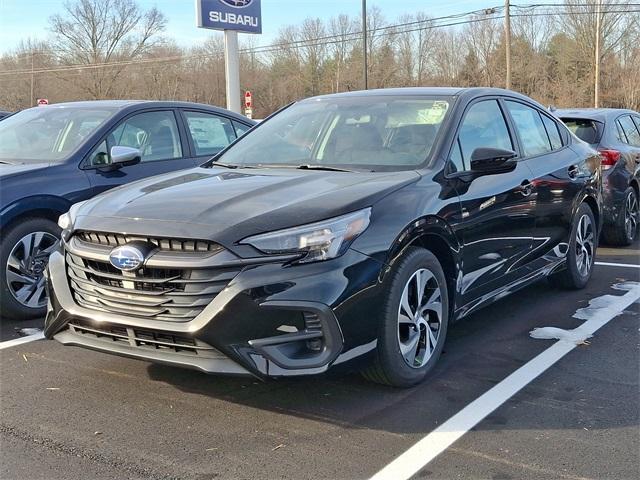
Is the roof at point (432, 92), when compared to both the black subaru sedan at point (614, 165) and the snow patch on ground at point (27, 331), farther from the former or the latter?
the black subaru sedan at point (614, 165)

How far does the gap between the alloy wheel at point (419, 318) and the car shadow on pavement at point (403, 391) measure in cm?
19

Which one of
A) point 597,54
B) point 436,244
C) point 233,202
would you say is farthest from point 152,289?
point 597,54

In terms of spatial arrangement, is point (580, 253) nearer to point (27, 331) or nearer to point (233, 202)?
point (233, 202)

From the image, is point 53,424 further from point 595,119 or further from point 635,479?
point 595,119

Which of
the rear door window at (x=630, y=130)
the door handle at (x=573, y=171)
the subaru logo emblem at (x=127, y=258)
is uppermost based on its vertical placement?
the rear door window at (x=630, y=130)

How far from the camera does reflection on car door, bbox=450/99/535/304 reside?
13.5 feet

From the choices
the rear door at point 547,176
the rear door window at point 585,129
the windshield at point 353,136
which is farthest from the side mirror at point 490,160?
the rear door window at point 585,129

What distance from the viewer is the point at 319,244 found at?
124 inches

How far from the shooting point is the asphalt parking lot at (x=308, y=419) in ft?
9.43

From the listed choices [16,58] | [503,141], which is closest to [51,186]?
[503,141]

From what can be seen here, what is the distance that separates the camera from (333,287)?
309cm

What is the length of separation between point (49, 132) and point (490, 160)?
12.3ft

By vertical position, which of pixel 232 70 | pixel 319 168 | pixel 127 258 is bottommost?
pixel 127 258

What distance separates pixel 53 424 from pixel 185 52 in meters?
66.5
